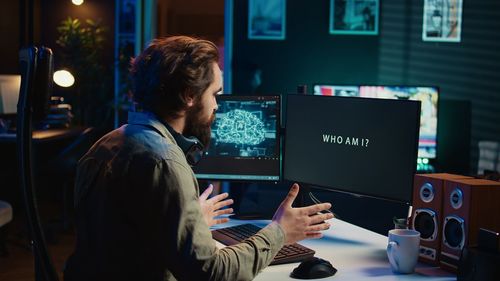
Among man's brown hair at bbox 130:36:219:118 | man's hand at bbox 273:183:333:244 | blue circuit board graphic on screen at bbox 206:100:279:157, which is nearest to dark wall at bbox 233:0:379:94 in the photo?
blue circuit board graphic on screen at bbox 206:100:279:157

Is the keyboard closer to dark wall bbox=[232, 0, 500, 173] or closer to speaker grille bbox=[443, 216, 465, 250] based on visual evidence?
speaker grille bbox=[443, 216, 465, 250]

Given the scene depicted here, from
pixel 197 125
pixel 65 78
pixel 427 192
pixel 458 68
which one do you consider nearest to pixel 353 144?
pixel 427 192

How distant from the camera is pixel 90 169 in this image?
1722 millimetres

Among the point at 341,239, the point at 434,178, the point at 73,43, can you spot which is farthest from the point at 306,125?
the point at 73,43

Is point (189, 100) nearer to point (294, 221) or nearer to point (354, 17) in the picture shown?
point (294, 221)

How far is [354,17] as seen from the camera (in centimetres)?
601

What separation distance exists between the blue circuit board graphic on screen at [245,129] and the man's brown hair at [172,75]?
0.99 metres

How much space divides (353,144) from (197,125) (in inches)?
32.2

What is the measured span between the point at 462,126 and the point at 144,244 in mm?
4544

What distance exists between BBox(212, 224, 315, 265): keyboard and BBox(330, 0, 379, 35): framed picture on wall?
3729mm

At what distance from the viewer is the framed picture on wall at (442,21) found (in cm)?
579

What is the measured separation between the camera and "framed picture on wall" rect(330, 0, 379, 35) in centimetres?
596

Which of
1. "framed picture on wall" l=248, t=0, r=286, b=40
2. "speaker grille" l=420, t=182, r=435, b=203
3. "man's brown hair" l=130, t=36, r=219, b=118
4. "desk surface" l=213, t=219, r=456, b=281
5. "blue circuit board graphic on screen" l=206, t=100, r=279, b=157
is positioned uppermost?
"framed picture on wall" l=248, t=0, r=286, b=40

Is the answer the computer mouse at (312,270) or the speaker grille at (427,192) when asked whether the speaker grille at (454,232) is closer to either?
the speaker grille at (427,192)
